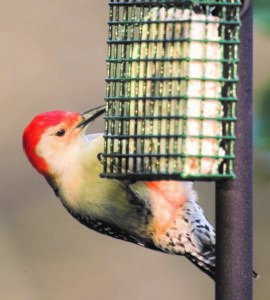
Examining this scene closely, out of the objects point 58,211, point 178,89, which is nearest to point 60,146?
point 178,89

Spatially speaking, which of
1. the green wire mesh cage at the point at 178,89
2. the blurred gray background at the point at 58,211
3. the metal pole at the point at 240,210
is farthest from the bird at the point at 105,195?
the blurred gray background at the point at 58,211

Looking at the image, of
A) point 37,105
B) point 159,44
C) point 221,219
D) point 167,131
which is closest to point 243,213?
point 221,219

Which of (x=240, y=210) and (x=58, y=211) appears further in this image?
(x=58, y=211)

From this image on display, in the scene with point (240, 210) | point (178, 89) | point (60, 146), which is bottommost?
point (240, 210)

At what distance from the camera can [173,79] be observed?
18.2 ft

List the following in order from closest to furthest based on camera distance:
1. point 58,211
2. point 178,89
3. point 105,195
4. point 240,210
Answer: point 240,210, point 178,89, point 105,195, point 58,211

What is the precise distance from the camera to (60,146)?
671 cm

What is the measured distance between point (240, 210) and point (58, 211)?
650cm

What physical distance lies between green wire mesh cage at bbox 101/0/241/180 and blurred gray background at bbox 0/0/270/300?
17.4 ft

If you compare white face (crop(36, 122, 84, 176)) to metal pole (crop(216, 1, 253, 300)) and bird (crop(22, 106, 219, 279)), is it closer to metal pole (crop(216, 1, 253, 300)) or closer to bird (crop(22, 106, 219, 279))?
bird (crop(22, 106, 219, 279))

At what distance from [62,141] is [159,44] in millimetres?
1199

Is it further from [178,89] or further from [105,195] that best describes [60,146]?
[178,89]

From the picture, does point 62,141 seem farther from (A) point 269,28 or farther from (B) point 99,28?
(B) point 99,28

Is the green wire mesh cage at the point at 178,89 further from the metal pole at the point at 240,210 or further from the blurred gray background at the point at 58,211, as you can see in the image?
the blurred gray background at the point at 58,211
